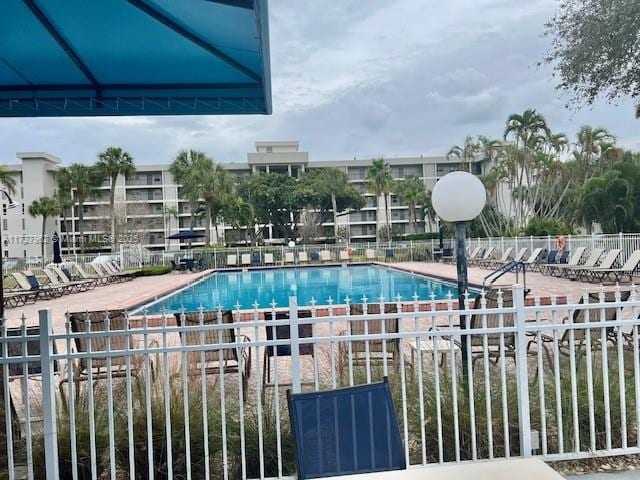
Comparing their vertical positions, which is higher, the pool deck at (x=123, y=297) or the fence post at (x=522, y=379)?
the fence post at (x=522, y=379)

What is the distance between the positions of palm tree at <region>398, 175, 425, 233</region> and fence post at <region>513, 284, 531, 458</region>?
45.8 m

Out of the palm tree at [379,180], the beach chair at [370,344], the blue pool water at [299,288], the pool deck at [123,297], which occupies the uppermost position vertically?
the palm tree at [379,180]

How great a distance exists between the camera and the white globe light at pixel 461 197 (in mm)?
3771

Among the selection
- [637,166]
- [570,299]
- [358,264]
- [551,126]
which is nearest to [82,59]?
[570,299]

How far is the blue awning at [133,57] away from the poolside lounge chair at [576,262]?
1273 centimetres

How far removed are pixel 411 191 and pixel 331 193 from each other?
27.2 ft

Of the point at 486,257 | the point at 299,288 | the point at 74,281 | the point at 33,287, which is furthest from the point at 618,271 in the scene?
the point at 74,281

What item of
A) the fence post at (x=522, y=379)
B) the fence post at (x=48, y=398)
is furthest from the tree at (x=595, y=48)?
the fence post at (x=48, y=398)

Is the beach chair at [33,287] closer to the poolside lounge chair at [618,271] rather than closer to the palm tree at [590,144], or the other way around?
the poolside lounge chair at [618,271]

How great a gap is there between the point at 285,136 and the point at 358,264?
37.4 metres

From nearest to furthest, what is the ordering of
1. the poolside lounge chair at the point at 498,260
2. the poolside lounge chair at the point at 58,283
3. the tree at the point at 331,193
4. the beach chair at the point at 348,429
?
the beach chair at the point at 348,429, the poolside lounge chair at the point at 58,283, the poolside lounge chair at the point at 498,260, the tree at the point at 331,193

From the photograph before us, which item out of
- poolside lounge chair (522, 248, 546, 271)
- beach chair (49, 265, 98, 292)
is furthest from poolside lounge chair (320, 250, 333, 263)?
beach chair (49, 265, 98, 292)

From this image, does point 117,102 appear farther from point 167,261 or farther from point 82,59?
point 167,261

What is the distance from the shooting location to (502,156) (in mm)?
36219
